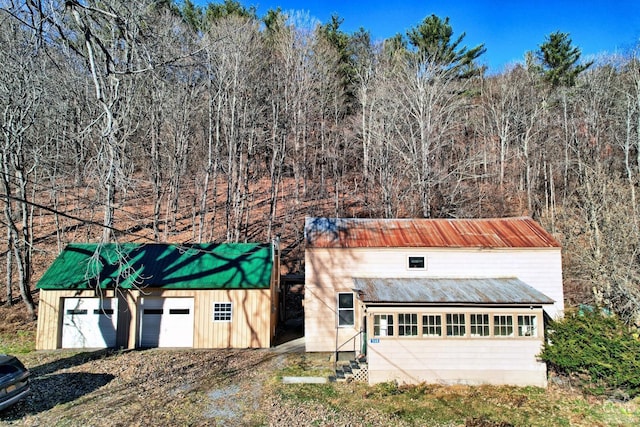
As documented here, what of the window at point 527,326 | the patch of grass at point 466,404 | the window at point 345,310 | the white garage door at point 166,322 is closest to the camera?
the patch of grass at point 466,404

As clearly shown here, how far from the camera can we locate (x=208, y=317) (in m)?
15.3

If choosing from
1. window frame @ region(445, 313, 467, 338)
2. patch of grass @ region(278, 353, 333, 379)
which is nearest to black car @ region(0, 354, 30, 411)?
patch of grass @ region(278, 353, 333, 379)

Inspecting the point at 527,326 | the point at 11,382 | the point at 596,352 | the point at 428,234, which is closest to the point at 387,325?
the point at 527,326

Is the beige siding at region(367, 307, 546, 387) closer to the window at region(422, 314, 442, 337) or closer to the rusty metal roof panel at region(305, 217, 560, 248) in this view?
the window at region(422, 314, 442, 337)

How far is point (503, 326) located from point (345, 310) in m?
5.44

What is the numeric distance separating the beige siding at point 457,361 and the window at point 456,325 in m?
0.21

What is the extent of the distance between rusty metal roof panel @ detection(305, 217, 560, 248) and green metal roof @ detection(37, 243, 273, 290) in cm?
263

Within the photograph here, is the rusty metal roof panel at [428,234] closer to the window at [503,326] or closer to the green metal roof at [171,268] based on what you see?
the green metal roof at [171,268]

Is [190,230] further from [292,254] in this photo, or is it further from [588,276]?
[588,276]

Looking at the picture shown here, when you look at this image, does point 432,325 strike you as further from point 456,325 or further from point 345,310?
point 345,310

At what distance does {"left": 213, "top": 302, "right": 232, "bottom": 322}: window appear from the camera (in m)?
15.3

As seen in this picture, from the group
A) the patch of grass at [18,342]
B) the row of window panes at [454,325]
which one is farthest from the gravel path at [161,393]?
the row of window panes at [454,325]

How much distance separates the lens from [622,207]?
15.5 meters

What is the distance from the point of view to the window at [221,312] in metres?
15.3
